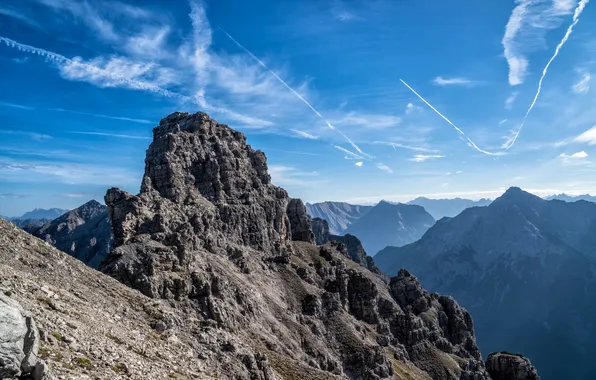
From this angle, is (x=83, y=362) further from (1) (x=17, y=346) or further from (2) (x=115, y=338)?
(2) (x=115, y=338)

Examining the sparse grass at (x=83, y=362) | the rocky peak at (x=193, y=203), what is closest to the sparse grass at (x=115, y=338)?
the sparse grass at (x=83, y=362)

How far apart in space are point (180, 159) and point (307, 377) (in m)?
104

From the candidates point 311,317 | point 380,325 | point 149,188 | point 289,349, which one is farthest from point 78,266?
point 380,325

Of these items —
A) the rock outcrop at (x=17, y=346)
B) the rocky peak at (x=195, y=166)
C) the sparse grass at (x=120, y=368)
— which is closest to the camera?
the rock outcrop at (x=17, y=346)

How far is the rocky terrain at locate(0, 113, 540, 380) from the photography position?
40.8 meters

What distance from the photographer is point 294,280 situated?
529 feet

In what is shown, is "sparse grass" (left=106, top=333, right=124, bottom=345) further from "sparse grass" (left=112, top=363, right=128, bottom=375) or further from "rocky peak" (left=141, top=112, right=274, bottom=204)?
"rocky peak" (left=141, top=112, right=274, bottom=204)

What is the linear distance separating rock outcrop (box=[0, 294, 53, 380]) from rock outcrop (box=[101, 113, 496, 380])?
113 feet

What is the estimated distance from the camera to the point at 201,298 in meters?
97.6

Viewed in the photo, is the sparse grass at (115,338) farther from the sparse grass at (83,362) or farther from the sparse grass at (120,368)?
the sparse grass at (83,362)

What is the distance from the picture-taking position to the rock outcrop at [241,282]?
89.9m

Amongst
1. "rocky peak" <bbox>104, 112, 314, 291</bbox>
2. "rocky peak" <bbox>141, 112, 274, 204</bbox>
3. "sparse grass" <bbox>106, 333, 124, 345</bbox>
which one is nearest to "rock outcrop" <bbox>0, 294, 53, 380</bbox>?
"sparse grass" <bbox>106, 333, 124, 345</bbox>

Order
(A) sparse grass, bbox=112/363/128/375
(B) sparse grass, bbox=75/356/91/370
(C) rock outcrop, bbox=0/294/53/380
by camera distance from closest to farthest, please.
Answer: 1. (C) rock outcrop, bbox=0/294/53/380
2. (B) sparse grass, bbox=75/356/91/370
3. (A) sparse grass, bbox=112/363/128/375

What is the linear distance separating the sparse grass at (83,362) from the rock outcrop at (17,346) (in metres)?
6.26
